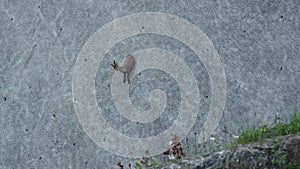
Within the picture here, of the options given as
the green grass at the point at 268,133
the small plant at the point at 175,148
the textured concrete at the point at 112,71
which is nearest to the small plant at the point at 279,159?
the green grass at the point at 268,133

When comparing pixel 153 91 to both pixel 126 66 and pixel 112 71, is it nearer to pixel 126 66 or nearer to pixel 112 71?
pixel 126 66

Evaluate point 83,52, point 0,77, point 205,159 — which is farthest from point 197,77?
point 0,77

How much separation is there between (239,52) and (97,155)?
195 cm

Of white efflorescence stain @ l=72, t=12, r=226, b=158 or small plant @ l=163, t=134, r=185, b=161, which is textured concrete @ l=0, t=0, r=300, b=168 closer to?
white efflorescence stain @ l=72, t=12, r=226, b=158

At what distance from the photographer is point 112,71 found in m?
6.11

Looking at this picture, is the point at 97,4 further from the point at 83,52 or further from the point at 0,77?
the point at 0,77

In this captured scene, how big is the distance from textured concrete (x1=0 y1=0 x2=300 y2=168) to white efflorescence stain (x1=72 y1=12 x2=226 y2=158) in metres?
0.06

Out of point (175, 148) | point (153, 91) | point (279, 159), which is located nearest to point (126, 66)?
point (153, 91)

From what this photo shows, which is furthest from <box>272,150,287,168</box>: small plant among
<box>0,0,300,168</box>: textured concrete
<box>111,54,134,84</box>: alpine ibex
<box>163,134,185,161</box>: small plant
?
<box>111,54,134,84</box>: alpine ibex

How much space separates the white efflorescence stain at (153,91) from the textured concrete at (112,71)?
6 cm

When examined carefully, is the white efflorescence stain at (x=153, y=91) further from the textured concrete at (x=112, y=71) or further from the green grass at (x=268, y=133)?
the green grass at (x=268, y=133)

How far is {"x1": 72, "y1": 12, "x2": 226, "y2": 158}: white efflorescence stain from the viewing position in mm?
5840

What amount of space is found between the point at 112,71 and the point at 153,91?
1.77 feet

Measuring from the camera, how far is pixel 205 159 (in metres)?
4.28
